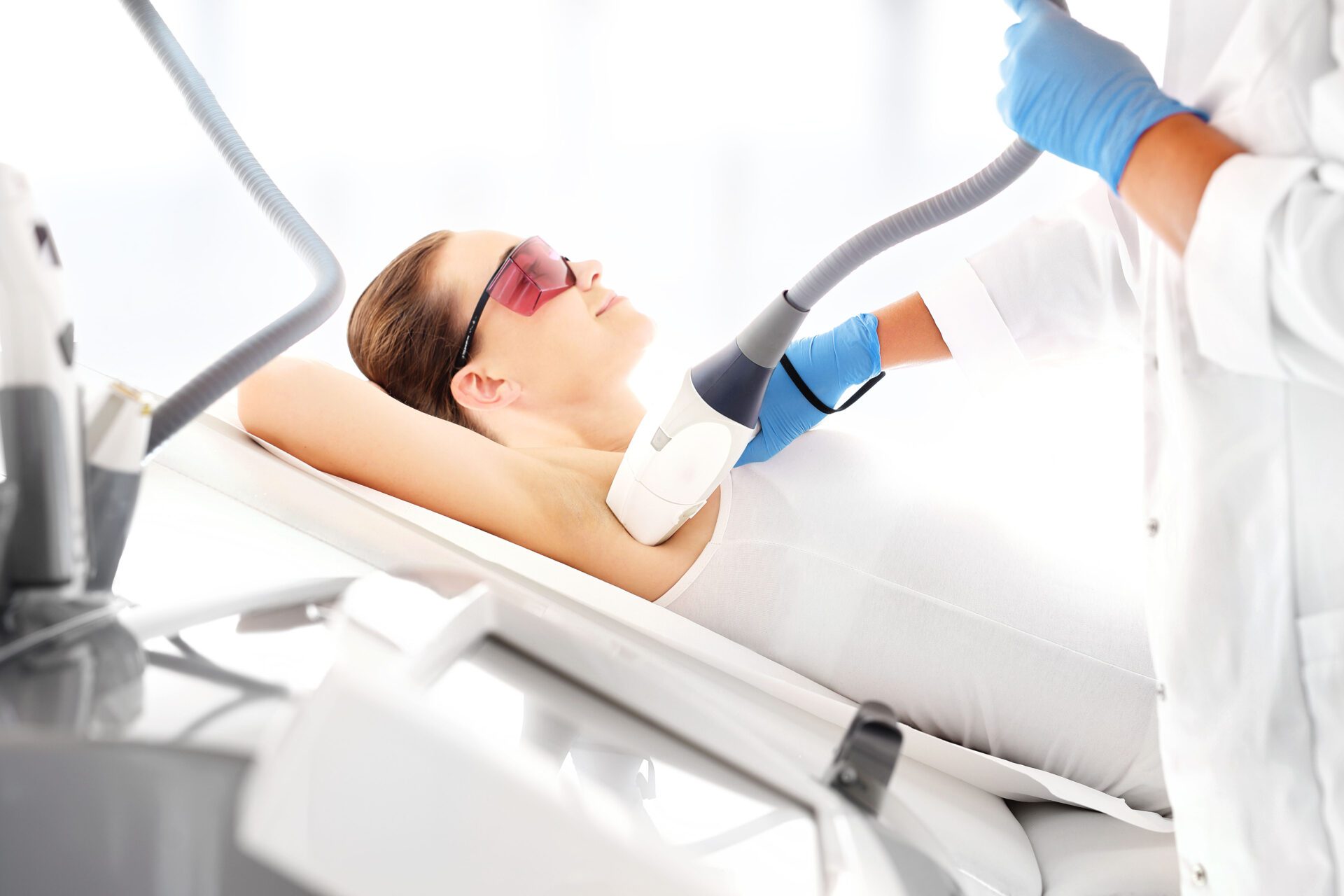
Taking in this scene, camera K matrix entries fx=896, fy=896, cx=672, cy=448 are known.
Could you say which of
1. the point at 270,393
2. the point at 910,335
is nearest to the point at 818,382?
the point at 910,335

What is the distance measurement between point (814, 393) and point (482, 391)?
0.58 m

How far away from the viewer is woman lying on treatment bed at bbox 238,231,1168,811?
3.58 ft

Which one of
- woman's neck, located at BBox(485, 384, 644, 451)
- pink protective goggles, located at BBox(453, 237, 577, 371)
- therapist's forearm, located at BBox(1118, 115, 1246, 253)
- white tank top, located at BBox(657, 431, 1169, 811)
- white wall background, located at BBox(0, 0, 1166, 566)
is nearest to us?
therapist's forearm, located at BBox(1118, 115, 1246, 253)

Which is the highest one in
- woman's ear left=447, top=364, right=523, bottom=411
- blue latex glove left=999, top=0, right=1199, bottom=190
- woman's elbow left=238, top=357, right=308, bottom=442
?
blue latex glove left=999, top=0, right=1199, bottom=190

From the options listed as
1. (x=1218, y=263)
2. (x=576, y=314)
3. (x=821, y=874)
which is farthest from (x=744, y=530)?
(x=821, y=874)

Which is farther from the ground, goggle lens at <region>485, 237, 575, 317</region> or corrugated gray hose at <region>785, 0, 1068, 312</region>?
corrugated gray hose at <region>785, 0, 1068, 312</region>

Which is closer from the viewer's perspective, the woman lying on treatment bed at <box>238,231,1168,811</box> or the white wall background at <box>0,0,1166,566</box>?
the woman lying on treatment bed at <box>238,231,1168,811</box>

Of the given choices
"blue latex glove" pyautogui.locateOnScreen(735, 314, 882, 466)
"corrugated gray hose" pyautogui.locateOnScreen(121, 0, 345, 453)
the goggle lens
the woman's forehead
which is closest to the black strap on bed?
"blue latex glove" pyautogui.locateOnScreen(735, 314, 882, 466)

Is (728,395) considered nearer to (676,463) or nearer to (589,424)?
(676,463)

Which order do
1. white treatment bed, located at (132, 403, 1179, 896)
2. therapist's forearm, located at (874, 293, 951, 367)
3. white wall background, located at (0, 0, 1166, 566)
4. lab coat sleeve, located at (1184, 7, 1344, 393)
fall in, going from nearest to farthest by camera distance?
lab coat sleeve, located at (1184, 7, 1344, 393) → white treatment bed, located at (132, 403, 1179, 896) → therapist's forearm, located at (874, 293, 951, 367) → white wall background, located at (0, 0, 1166, 566)

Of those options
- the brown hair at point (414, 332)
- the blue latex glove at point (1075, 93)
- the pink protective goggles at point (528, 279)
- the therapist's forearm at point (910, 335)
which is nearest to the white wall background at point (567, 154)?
the brown hair at point (414, 332)

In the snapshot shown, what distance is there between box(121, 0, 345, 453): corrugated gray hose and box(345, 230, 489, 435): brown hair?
663mm

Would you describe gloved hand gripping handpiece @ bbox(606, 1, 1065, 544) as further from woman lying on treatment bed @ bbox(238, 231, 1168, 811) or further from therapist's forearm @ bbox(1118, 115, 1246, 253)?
therapist's forearm @ bbox(1118, 115, 1246, 253)

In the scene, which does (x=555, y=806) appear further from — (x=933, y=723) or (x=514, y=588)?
(x=933, y=723)
